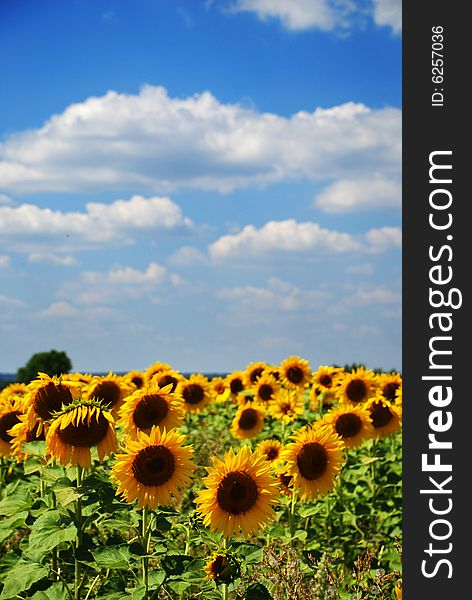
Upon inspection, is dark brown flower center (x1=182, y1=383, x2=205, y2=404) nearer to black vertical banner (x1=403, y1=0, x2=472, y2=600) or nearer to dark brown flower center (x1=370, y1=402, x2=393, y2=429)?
dark brown flower center (x1=370, y1=402, x2=393, y2=429)

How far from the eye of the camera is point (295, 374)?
9789mm

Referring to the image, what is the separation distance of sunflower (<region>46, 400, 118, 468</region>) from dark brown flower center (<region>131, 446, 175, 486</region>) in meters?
0.34

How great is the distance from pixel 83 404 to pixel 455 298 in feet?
7.25

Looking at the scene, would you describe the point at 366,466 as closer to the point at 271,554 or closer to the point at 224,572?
the point at 271,554

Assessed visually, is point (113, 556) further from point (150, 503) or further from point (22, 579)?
point (22, 579)

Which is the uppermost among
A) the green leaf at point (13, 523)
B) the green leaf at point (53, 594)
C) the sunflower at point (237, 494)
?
the sunflower at point (237, 494)

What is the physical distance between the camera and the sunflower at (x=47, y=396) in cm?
531

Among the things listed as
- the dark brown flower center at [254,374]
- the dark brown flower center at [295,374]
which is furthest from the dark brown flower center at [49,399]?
the dark brown flower center at [254,374]

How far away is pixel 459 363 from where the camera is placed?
440cm

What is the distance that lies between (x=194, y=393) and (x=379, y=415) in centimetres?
231

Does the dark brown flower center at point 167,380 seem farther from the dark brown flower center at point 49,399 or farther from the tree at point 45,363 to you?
the tree at point 45,363

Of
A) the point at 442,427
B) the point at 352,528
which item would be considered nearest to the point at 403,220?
the point at 442,427

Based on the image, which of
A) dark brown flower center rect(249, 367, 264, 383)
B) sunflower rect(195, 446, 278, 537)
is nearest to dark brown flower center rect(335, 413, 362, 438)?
sunflower rect(195, 446, 278, 537)

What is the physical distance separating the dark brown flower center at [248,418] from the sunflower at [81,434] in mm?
3882
